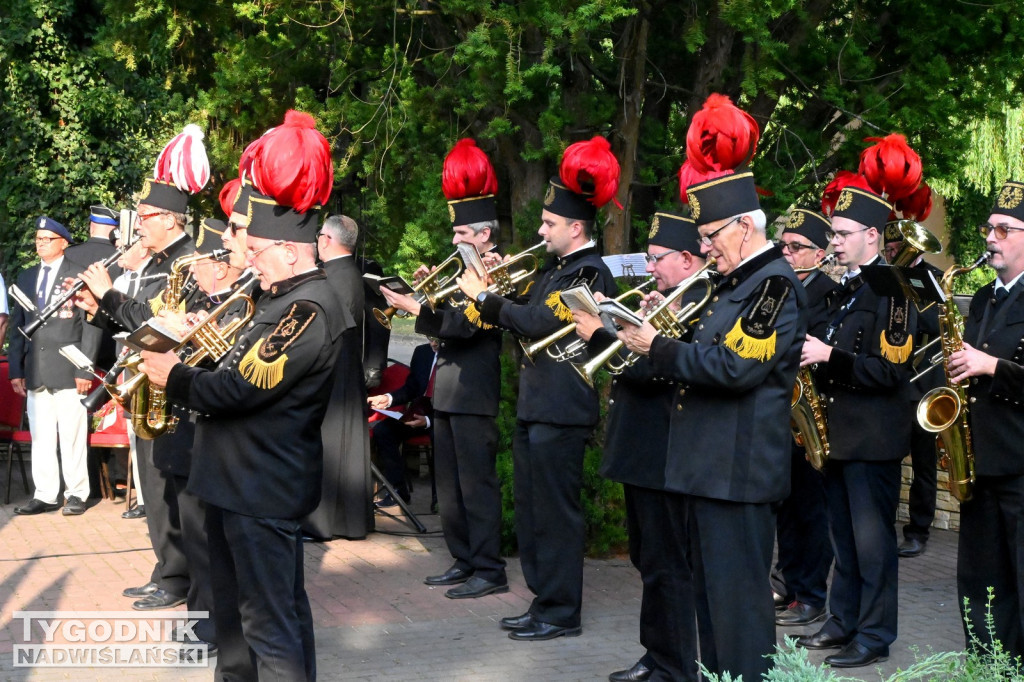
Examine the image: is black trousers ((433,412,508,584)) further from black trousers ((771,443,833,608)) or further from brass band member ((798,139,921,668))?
brass band member ((798,139,921,668))

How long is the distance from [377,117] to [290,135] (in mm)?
3366

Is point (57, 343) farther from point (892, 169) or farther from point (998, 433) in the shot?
point (998, 433)

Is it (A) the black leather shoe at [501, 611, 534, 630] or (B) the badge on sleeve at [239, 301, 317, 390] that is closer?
(B) the badge on sleeve at [239, 301, 317, 390]

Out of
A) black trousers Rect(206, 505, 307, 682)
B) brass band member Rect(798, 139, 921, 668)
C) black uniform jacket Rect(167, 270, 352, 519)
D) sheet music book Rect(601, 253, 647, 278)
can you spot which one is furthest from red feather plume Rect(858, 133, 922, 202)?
black trousers Rect(206, 505, 307, 682)

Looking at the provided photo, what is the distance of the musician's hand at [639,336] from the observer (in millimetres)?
4777

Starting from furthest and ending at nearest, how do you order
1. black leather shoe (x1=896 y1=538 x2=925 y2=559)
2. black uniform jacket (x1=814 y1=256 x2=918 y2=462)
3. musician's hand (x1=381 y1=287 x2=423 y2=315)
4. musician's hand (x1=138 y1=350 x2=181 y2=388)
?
black leather shoe (x1=896 y1=538 x2=925 y2=559), musician's hand (x1=381 y1=287 x2=423 y2=315), black uniform jacket (x1=814 y1=256 x2=918 y2=462), musician's hand (x1=138 y1=350 x2=181 y2=388)

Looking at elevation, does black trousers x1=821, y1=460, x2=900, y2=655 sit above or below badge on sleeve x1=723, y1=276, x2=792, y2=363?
below

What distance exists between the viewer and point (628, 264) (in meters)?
7.38

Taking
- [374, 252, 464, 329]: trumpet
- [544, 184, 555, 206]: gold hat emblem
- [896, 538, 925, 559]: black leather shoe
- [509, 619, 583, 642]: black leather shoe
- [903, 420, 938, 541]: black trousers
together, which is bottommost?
[896, 538, 925, 559]: black leather shoe

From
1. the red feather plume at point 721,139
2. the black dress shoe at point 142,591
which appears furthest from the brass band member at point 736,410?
the black dress shoe at point 142,591

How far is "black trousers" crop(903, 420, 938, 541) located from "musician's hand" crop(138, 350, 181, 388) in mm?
5864

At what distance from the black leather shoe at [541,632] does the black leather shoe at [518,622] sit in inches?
1.2

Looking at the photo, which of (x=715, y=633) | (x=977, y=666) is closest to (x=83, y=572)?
(x=715, y=633)

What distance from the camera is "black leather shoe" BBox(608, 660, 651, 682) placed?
5.74 metres
